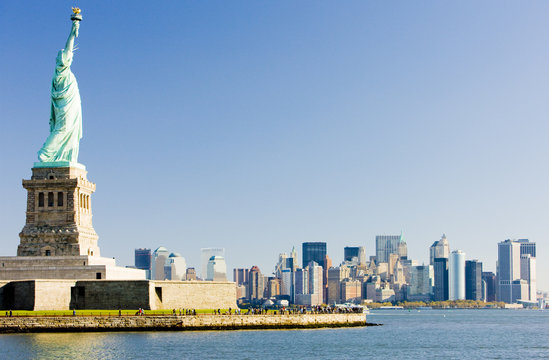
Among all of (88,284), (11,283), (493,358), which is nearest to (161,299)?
(88,284)

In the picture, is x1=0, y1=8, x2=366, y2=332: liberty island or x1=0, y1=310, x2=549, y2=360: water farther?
x1=0, y1=8, x2=366, y2=332: liberty island

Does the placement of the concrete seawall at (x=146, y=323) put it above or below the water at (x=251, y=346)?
above

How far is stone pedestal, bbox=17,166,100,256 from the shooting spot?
84.4 metres

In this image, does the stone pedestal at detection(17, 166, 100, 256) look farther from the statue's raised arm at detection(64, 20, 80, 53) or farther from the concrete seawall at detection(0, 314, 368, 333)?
the statue's raised arm at detection(64, 20, 80, 53)

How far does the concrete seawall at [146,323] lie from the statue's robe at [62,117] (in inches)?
710

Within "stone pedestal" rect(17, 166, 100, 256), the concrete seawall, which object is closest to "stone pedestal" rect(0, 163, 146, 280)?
"stone pedestal" rect(17, 166, 100, 256)

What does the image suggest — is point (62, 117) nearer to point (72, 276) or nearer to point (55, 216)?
point (55, 216)

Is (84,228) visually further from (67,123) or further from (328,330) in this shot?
(328,330)

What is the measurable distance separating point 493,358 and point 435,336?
2785cm

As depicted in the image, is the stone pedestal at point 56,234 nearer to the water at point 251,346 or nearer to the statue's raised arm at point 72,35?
the water at point 251,346

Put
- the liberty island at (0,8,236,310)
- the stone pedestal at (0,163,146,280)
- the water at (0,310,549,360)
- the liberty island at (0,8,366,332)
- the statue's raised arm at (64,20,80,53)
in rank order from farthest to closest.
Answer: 1. the statue's raised arm at (64,20,80,53)
2. the stone pedestal at (0,163,146,280)
3. the liberty island at (0,8,236,310)
4. the liberty island at (0,8,366,332)
5. the water at (0,310,549,360)

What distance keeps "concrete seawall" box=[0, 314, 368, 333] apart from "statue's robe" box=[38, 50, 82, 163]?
18028mm

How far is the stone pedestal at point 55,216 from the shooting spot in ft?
Result: 277

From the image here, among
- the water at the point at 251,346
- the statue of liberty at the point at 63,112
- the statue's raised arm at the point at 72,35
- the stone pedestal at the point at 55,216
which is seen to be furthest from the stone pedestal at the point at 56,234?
the statue's raised arm at the point at 72,35
